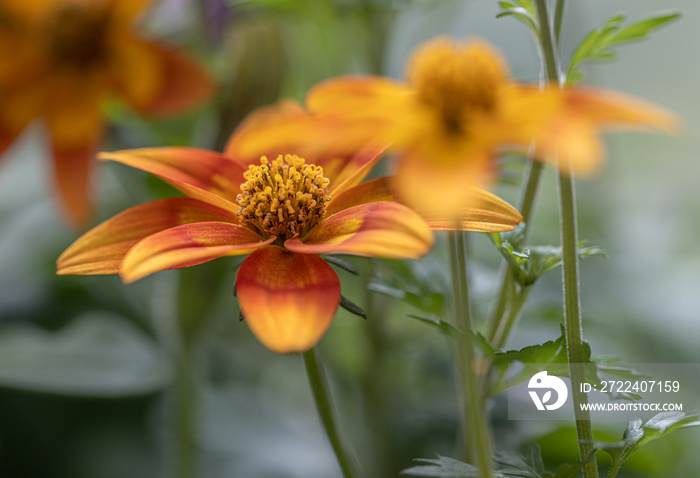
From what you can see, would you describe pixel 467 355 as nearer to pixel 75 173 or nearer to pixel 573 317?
pixel 573 317

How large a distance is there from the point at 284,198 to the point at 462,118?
0.09 meters

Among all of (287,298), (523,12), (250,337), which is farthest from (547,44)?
(250,337)

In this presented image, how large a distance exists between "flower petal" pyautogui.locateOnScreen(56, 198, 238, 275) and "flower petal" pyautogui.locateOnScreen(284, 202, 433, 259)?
54 millimetres

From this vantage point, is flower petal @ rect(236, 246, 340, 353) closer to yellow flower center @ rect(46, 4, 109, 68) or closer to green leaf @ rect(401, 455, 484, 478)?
green leaf @ rect(401, 455, 484, 478)

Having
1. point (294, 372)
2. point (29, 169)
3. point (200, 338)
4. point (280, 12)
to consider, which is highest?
point (280, 12)

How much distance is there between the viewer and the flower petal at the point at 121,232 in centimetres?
24

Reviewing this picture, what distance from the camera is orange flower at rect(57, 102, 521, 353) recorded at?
8.0 inches

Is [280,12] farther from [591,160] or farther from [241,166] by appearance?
[591,160]

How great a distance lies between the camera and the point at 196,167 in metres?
0.28

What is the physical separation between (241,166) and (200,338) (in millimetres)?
190

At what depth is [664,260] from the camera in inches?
23.5

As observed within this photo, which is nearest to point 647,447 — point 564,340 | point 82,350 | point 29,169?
point 564,340

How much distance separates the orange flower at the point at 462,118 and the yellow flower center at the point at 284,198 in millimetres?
43

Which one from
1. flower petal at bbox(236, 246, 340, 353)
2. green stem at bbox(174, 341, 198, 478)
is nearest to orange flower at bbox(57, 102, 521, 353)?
flower petal at bbox(236, 246, 340, 353)
